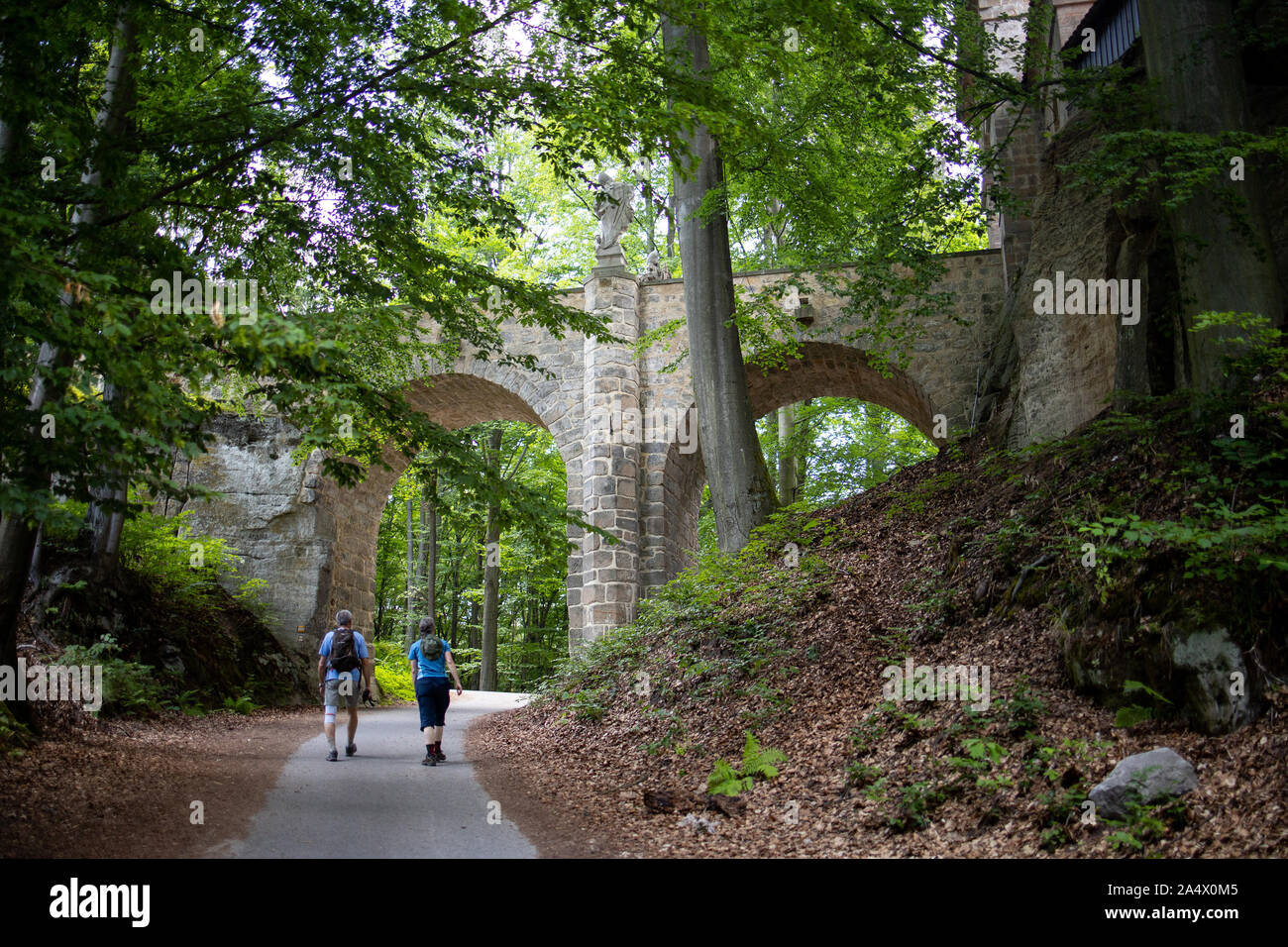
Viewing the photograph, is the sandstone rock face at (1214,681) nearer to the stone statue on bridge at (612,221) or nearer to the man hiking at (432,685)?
the man hiking at (432,685)

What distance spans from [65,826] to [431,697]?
137 inches

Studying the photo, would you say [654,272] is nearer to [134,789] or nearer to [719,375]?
[719,375]

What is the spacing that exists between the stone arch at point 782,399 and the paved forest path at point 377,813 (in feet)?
20.6

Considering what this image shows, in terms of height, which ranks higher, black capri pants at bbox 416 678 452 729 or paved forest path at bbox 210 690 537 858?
black capri pants at bbox 416 678 452 729

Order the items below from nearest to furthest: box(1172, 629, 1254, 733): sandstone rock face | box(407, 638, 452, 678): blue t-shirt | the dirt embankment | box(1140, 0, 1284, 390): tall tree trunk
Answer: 1. box(1172, 629, 1254, 733): sandstone rock face
2. the dirt embankment
3. box(1140, 0, 1284, 390): tall tree trunk
4. box(407, 638, 452, 678): blue t-shirt

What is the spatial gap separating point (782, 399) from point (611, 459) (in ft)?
11.5

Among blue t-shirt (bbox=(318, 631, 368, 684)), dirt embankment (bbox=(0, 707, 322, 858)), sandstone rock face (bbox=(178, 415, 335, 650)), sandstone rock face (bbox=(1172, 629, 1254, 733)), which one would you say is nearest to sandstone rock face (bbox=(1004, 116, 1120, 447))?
sandstone rock face (bbox=(1172, 629, 1254, 733))

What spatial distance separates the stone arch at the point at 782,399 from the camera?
48.9 ft

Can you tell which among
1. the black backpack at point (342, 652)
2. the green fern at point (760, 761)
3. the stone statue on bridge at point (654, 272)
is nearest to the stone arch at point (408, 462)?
the stone statue on bridge at point (654, 272)

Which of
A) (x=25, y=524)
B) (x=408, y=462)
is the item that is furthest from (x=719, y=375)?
(x=25, y=524)

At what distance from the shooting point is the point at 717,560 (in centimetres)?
1056

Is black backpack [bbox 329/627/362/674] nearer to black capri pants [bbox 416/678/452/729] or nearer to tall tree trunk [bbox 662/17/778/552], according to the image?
black capri pants [bbox 416/678/452/729]

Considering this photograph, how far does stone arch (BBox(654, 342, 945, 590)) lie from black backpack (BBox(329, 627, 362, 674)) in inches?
253

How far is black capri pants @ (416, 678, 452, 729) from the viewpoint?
8609 millimetres
